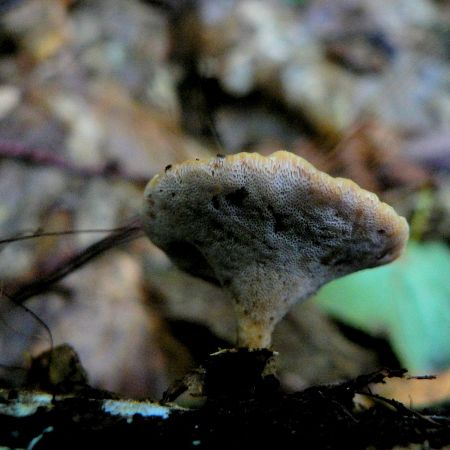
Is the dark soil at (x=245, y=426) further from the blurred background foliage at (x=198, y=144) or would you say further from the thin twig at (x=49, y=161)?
the thin twig at (x=49, y=161)

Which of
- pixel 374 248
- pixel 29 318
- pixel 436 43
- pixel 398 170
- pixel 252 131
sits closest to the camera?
pixel 374 248

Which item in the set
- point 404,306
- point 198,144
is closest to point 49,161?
point 198,144

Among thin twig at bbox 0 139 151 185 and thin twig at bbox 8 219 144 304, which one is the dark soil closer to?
thin twig at bbox 8 219 144 304

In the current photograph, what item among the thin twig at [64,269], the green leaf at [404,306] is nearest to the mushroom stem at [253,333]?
the thin twig at [64,269]

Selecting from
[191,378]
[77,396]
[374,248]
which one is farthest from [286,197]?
[77,396]

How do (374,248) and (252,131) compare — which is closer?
(374,248)

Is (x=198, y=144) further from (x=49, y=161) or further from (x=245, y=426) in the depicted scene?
(x=245, y=426)

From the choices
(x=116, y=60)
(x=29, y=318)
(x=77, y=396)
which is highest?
(x=116, y=60)

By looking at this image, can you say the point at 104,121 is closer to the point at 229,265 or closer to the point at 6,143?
the point at 6,143

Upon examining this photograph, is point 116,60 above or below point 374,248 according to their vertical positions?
above
